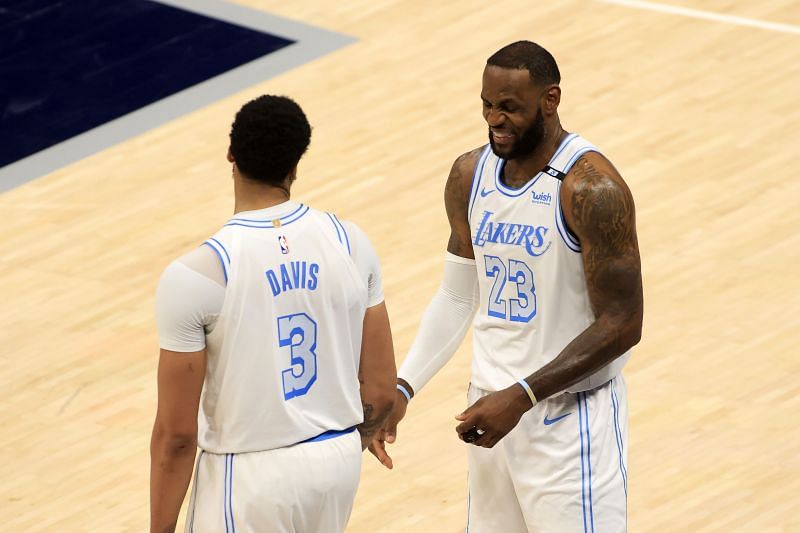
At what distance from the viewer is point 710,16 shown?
10.1 metres

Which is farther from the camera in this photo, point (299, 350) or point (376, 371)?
point (376, 371)

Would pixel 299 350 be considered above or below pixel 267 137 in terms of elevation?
below

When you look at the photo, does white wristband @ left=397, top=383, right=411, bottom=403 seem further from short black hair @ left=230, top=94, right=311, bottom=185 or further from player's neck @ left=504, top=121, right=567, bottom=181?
short black hair @ left=230, top=94, right=311, bottom=185

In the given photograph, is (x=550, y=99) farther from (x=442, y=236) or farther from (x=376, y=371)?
(x=442, y=236)

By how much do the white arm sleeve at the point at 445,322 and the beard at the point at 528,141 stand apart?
450 mm

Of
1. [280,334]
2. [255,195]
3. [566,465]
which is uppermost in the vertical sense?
[255,195]

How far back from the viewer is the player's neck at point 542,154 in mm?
4168

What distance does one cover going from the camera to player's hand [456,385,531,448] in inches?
159

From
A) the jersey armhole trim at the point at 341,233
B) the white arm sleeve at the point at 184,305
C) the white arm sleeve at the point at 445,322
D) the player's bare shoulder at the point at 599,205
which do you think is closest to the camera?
the white arm sleeve at the point at 184,305

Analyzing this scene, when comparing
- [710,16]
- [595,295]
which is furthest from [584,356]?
[710,16]

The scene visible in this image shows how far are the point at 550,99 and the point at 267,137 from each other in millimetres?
873

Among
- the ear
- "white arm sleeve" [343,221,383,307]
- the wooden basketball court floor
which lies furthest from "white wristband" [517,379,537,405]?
the wooden basketball court floor

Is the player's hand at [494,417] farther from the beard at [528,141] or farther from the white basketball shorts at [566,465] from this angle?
the beard at [528,141]

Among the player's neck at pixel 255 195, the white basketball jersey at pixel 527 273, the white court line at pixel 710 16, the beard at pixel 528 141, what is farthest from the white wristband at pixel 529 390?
the white court line at pixel 710 16
